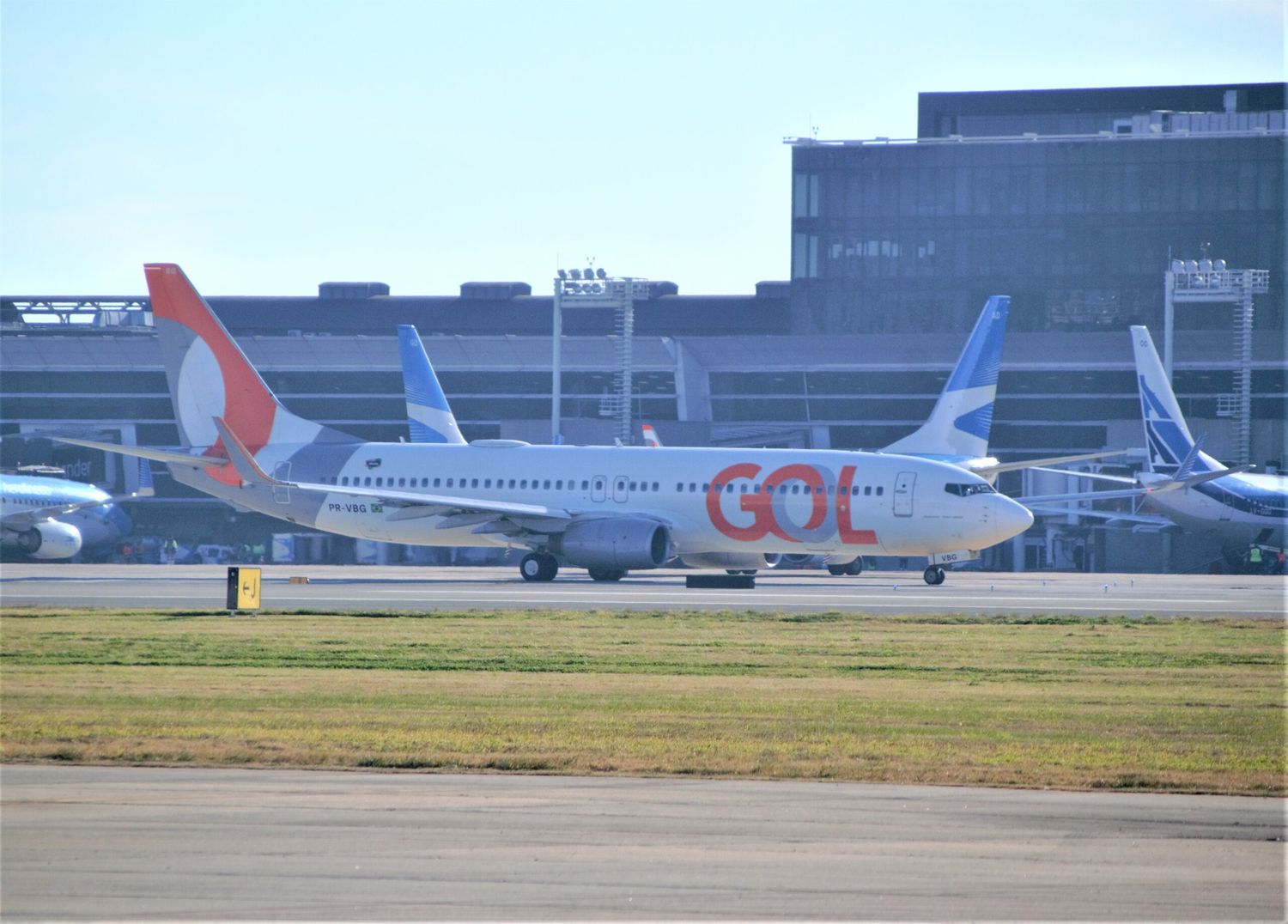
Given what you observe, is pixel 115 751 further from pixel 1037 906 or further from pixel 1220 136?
pixel 1220 136

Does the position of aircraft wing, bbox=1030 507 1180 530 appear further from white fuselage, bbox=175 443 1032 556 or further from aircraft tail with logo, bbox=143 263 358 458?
aircraft tail with logo, bbox=143 263 358 458

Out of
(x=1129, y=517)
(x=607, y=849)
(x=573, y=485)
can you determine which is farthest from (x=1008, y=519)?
(x=607, y=849)

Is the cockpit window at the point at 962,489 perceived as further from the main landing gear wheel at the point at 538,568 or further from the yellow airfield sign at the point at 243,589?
the yellow airfield sign at the point at 243,589

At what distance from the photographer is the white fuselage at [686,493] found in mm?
43656

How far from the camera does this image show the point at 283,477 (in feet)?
164

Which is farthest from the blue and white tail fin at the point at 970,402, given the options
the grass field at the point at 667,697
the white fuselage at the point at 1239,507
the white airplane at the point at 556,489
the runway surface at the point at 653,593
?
the grass field at the point at 667,697

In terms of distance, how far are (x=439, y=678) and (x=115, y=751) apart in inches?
263

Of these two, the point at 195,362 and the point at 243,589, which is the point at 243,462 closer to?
the point at 195,362

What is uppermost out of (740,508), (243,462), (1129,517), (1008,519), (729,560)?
(243,462)

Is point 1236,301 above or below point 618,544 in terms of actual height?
above

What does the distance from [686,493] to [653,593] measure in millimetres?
6405

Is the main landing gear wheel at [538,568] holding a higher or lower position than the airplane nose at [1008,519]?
lower

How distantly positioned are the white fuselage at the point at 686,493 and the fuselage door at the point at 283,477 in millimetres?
49

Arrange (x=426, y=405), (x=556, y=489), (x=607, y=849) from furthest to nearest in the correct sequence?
1. (x=426, y=405)
2. (x=556, y=489)
3. (x=607, y=849)
